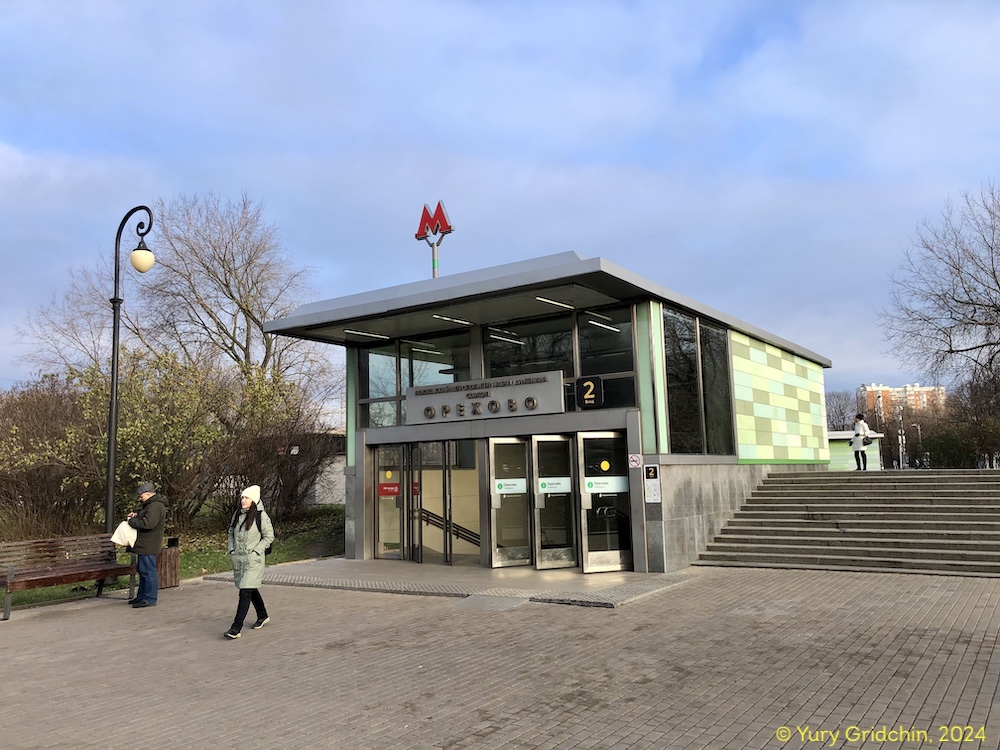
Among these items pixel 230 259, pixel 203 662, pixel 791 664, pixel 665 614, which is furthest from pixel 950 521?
pixel 230 259

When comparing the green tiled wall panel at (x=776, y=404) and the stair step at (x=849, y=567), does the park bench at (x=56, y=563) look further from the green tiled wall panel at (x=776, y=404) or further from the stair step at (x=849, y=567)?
the green tiled wall panel at (x=776, y=404)

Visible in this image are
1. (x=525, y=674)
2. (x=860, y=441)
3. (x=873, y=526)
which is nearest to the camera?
(x=525, y=674)

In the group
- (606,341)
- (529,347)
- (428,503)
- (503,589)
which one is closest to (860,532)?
(606,341)

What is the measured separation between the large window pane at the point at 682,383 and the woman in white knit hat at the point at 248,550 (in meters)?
7.12

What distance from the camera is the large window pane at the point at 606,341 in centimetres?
1274

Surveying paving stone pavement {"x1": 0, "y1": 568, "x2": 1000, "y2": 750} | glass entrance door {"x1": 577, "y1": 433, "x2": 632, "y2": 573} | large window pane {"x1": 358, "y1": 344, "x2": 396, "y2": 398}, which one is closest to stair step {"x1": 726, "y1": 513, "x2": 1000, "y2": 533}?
paving stone pavement {"x1": 0, "y1": 568, "x2": 1000, "y2": 750}

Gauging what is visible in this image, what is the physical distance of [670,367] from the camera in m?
12.9

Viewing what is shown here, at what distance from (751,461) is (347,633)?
10440 mm

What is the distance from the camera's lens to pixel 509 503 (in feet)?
43.5

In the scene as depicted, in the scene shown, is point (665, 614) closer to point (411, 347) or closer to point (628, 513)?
point (628, 513)

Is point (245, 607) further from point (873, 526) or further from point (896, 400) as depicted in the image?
point (896, 400)

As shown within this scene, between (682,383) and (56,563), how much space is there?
10291 mm

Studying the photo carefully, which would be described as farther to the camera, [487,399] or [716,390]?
[716,390]

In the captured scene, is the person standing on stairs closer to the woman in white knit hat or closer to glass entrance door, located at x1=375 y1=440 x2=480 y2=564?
glass entrance door, located at x1=375 y1=440 x2=480 y2=564
